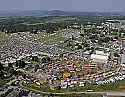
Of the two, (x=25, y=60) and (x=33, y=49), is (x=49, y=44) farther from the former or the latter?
(x=25, y=60)

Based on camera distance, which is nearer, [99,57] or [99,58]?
[99,58]

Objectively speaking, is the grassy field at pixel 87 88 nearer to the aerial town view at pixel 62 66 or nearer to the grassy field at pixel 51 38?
the aerial town view at pixel 62 66

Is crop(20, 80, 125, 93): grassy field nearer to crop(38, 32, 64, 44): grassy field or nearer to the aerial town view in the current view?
the aerial town view

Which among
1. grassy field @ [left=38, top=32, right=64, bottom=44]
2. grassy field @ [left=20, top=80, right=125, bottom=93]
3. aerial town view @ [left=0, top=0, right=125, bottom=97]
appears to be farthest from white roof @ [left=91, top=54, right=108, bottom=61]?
grassy field @ [left=38, top=32, right=64, bottom=44]

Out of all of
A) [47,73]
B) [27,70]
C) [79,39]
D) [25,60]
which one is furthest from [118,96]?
[79,39]

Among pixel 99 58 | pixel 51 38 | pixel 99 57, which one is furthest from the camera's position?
pixel 51 38

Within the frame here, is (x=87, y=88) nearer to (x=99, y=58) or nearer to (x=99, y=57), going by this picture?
(x=99, y=58)

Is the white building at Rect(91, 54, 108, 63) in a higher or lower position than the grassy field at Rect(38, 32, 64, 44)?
higher

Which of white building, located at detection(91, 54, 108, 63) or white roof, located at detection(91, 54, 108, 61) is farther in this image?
white roof, located at detection(91, 54, 108, 61)

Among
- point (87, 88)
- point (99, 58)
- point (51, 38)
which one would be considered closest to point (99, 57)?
point (99, 58)

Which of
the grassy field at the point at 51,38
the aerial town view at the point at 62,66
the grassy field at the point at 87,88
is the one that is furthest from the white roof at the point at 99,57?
the grassy field at the point at 51,38

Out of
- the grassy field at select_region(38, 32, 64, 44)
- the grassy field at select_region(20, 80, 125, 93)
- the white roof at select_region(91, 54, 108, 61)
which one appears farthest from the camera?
the grassy field at select_region(38, 32, 64, 44)
